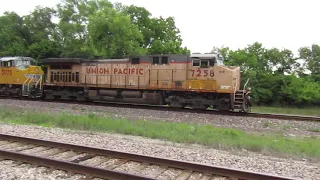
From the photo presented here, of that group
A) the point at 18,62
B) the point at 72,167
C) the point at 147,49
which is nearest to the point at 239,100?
the point at 72,167

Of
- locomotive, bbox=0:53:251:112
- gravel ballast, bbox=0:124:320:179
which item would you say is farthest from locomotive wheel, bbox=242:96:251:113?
gravel ballast, bbox=0:124:320:179

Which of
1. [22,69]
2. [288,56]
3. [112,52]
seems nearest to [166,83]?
[22,69]

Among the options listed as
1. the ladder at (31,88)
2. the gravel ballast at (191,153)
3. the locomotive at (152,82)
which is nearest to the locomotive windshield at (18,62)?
the ladder at (31,88)

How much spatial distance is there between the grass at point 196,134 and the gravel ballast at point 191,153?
1.90 ft

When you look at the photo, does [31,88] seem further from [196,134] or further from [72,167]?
[72,167]

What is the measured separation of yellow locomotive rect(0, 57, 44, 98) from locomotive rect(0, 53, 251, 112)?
0.50 feet

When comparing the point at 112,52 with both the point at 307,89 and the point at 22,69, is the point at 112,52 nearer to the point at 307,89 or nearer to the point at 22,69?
the point at 22,69

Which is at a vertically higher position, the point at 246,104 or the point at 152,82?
the point at 152,82

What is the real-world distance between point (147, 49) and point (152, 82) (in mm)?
23995

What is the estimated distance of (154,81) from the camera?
708 inches

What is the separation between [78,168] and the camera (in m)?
5.17

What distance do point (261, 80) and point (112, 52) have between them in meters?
17.1

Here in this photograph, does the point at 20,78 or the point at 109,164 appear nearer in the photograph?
the point at 109,164

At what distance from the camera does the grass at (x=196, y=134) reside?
811cm
